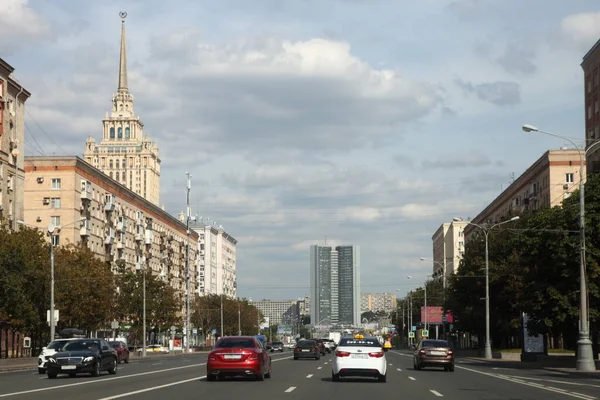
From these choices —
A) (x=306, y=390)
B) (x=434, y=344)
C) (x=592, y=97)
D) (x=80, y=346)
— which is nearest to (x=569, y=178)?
(x=592, y=97)

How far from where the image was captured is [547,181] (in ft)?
340

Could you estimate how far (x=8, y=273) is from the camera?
60812 millimetres

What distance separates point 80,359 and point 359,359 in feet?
36.9

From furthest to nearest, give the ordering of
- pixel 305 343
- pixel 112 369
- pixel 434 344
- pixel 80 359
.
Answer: pixel 305 343
pixel 434 344
pixel 112 369
pixel 80 359

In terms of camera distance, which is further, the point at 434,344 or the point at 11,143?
the point at 11,143

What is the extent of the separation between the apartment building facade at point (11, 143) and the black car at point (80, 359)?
44315 millimetres

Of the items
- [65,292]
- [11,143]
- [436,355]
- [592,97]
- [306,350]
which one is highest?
[592,97]

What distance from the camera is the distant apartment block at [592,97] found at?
263ft

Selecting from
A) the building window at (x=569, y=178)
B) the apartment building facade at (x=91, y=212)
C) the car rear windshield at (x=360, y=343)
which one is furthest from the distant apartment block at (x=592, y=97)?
the car rear windshield at (x=360, y=343)

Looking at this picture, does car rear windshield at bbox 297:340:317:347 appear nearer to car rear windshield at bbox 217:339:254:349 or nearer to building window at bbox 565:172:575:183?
car rear windshield at bbox 217:339:254:349

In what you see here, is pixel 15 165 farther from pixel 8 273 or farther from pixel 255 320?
pixel 255 320

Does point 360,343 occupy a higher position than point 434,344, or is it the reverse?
point 360,343

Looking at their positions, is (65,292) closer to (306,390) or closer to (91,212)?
(91,212)

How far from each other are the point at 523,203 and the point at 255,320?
70.3m
